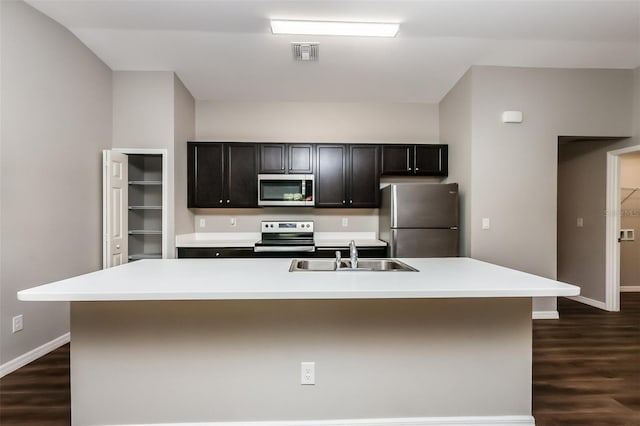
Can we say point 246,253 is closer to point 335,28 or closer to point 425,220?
point 425,220

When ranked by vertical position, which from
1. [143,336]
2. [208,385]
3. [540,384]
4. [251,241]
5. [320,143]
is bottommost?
[540,384]

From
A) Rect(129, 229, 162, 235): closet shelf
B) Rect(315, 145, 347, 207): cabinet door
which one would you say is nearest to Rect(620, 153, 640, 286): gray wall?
Rect(315, 145, 347, 207): cabinet door

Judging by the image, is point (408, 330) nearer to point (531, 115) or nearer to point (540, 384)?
point (540, 384)

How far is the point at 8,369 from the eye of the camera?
93.9 inches

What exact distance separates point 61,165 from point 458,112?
4.22 metres

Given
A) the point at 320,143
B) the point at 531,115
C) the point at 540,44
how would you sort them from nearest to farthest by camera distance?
the point at 540,44, the point at 531,115, the point at 320,143

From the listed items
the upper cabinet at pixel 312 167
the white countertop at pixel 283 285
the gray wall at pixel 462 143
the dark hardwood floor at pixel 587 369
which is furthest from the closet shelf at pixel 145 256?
the dark hardwood floor at pixel 587 369

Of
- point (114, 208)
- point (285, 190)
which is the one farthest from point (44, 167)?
point (285, 190)

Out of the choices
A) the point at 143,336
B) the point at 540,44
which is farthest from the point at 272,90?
the point at 143,336

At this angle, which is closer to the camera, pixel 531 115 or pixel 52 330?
pixel 52 330

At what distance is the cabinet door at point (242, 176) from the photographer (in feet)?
13.7

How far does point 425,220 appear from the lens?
3672 mm

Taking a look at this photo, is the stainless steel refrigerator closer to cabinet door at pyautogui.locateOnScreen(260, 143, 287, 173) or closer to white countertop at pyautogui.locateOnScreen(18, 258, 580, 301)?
cabinet door at pyautogui.locateOnScreen(260, 143, 287, 173)

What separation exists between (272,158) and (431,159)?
82.7 inches
